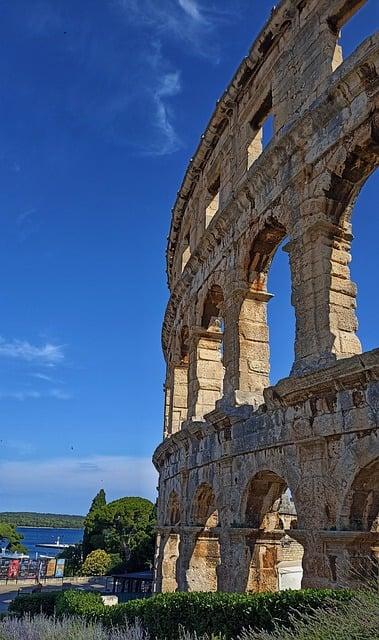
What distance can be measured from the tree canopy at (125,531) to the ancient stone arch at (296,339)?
20548 mm

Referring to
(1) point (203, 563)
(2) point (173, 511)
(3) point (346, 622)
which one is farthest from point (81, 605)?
(3) point (346, 622)

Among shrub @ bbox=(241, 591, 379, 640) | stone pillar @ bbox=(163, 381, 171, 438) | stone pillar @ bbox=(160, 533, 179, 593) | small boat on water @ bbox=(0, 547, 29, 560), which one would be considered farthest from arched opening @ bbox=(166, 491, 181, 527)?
small boat on water @ bbox=(0, 547, 29, 560)

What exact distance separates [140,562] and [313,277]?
93.1ft

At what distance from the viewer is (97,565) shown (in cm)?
3319

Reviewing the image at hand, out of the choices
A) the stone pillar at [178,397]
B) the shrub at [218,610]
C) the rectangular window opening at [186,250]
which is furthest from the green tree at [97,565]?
the shrub at [218,610]

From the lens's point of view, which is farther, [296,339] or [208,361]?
[208,361]

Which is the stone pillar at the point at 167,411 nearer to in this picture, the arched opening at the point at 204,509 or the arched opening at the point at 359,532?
the arched opening at the point at 204,509

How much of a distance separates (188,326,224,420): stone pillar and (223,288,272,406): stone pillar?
178 cm

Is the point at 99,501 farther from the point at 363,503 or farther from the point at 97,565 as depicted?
the point at 363,503

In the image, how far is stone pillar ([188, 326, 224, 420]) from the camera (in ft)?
39.0

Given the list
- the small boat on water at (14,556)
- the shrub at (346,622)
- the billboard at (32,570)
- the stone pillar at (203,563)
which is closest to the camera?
the shrub at (346,622)

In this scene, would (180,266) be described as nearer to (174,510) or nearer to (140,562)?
(174,510)

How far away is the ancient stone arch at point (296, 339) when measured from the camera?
270 inches

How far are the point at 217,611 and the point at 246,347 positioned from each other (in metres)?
4.54
